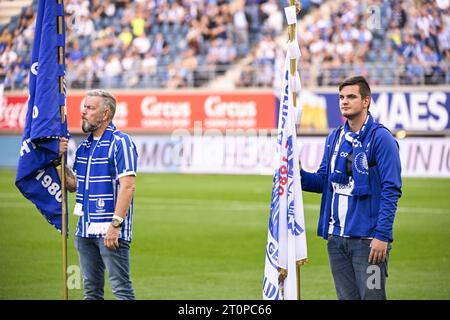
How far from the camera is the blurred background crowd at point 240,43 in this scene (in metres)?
30.0

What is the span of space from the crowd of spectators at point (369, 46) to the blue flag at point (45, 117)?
21.4 metres

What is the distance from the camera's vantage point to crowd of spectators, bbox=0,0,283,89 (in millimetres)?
33875

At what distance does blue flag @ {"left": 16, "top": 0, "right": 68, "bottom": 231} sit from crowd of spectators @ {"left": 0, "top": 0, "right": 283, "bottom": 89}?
25.5 meters

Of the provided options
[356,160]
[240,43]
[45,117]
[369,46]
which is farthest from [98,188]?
[240,43]

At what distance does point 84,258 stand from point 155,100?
2586 cm

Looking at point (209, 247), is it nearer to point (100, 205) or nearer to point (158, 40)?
point (100, 205)

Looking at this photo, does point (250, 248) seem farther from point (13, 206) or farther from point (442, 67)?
point (442, 67)

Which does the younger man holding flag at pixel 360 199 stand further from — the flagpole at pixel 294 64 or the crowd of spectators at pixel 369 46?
the crowd of spectators at pixel 369 46

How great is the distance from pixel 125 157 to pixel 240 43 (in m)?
27.6

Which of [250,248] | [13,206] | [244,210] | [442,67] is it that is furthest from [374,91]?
[250,248]

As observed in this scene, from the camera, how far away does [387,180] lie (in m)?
6.66

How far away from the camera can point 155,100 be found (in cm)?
3328

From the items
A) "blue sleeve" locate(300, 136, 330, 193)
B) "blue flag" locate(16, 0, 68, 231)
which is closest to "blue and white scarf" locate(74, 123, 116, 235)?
"blue flag" locate(16, 0, 68, 231)

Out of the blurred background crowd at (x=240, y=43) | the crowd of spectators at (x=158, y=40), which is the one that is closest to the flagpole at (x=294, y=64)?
the blurred background crowd at (x=240, y=43)
